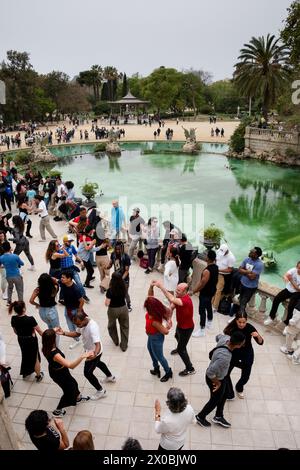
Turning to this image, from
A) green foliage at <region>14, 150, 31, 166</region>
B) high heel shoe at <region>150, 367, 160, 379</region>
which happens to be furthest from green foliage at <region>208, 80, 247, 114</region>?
high heel shoe at <region>150, 367, 160, 379</region>

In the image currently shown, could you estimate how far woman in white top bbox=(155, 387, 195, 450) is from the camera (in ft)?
13.2

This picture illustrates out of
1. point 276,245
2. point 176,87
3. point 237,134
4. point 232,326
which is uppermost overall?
point 176,87

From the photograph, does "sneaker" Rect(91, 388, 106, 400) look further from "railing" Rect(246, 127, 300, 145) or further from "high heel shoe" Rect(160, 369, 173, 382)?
"railing" Rect(246, 127, 300, 145)

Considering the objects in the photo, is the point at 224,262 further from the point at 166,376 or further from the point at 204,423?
the point at 204,423

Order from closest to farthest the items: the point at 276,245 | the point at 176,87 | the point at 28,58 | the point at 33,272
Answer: the point at 33,272 → the point at 276,245 → the point at 28,58 → the point at 176,87

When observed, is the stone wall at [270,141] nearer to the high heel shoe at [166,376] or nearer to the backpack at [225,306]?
the backpack at [225,306]

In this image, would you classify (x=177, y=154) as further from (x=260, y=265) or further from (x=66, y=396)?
(x=66, y=396)

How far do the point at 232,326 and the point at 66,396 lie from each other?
8.51 ft

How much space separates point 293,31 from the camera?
24.8 meters

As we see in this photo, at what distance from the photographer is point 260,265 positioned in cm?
729

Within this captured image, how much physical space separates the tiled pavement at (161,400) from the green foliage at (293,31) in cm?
2331

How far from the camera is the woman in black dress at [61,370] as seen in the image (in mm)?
4969

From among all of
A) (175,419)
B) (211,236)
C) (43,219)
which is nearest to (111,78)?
(43,219)

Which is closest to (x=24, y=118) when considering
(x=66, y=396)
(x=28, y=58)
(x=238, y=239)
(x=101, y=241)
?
(x=28, y=58)
